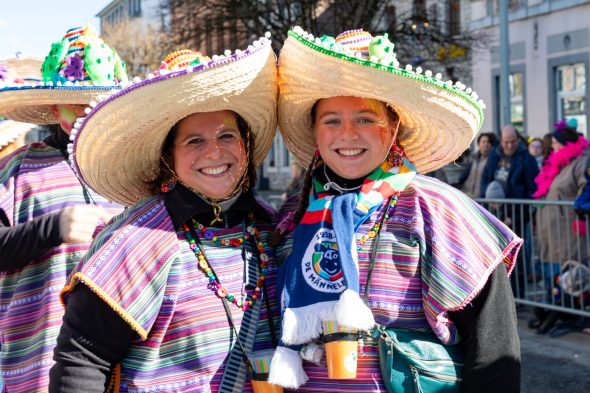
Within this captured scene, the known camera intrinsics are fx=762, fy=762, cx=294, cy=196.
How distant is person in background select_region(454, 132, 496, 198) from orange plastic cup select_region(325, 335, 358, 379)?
7.31 m

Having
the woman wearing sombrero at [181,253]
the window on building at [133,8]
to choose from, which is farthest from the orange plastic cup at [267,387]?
the window on building at [133,8]

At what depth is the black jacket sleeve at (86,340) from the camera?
7.16ft

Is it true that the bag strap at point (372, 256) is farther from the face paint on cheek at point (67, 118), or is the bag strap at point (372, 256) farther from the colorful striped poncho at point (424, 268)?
the face paint on cheek at point (67, 118)

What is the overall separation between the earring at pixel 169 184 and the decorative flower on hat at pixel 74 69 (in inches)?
37.8

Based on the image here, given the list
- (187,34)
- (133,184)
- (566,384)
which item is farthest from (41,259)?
(187,34)

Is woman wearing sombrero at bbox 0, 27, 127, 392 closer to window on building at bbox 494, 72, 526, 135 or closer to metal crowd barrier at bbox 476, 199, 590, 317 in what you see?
metal crowd barrier at bbox 476, 199, 590, 317

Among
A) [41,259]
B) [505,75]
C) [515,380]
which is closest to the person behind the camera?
[515,380]

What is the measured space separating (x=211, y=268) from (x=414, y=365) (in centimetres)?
68

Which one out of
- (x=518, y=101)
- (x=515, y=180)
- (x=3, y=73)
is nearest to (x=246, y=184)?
(x=3, y=73)

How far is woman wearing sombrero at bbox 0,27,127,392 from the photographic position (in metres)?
2.88

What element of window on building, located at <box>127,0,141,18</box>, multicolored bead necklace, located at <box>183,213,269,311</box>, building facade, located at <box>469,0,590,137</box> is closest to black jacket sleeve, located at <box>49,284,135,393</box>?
multicolored bead necklace, located at <box>183,213,269,311</box>

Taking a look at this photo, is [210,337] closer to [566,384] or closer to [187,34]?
[566,384]

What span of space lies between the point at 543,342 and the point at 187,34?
1706cm

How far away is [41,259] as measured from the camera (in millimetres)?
3059
